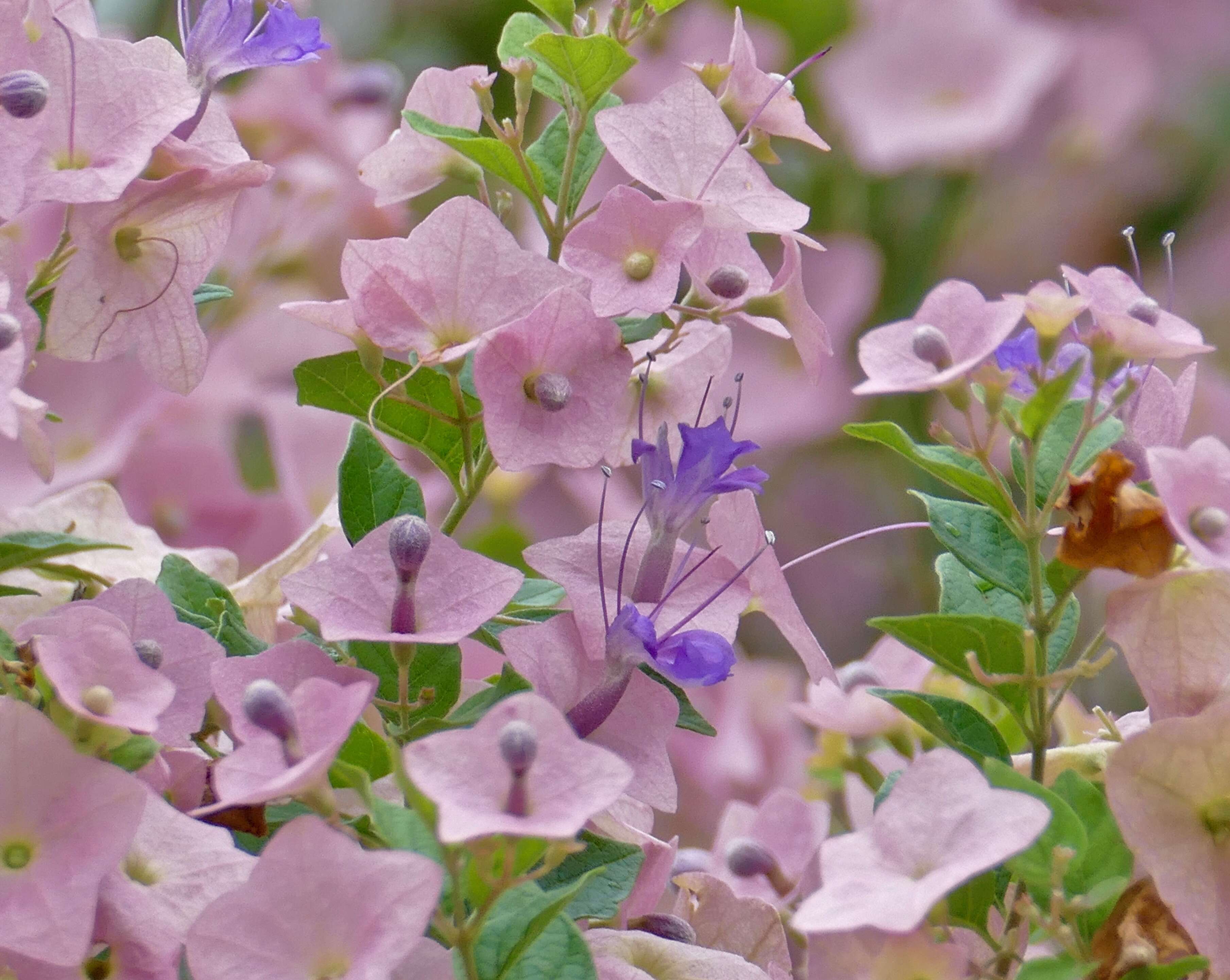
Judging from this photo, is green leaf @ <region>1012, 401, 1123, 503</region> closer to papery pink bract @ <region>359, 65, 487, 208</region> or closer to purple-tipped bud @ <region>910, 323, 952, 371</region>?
purple-tipped bud @ <region>910, 323, 952, 371</region>

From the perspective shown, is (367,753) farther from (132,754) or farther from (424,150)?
(424,150)

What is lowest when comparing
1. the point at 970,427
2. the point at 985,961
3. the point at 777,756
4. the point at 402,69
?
the point at 777,756

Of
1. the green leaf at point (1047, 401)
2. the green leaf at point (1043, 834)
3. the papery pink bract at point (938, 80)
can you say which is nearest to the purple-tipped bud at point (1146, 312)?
the green leaf at point (1047, 401)

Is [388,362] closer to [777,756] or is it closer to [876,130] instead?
[777,756]

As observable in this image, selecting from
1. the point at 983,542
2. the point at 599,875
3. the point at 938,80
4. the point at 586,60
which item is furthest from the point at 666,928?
the point at 938,80

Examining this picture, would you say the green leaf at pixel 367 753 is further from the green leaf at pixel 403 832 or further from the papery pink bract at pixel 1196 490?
the papery pink bract at pixel 1196 490

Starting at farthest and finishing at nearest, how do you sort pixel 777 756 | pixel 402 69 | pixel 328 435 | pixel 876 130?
pixel 402 69 < pixel 876 130 < pixel 777 756 < pixel 328 435

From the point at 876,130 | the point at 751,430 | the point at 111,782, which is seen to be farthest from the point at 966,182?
the point at 111,782

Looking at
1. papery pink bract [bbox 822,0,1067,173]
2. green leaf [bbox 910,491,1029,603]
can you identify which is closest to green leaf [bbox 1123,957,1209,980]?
green leaf [bbox 910,491,1029,603]
